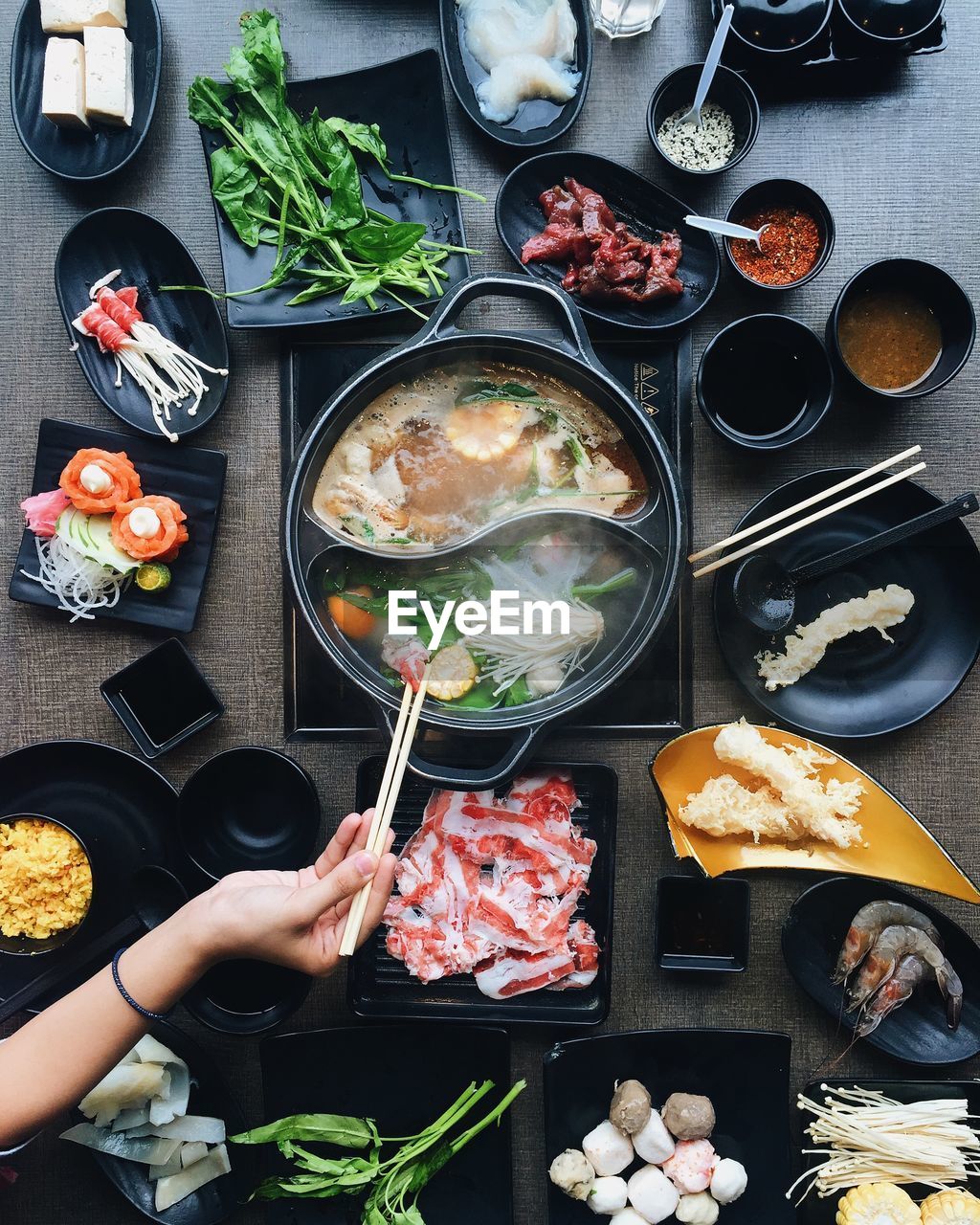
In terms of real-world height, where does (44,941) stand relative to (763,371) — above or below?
below

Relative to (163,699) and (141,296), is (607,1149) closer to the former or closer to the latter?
(163,699)

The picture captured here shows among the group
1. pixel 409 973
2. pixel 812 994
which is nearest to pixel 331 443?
pixel 409 973

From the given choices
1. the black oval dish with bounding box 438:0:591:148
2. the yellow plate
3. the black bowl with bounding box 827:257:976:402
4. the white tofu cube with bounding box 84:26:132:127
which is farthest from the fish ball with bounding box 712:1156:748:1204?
the white tofu cube with bounding box 84:26:132:127

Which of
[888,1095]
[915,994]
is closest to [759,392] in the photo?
[915,994]

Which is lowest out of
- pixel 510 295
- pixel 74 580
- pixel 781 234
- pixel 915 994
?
pixel 915 994

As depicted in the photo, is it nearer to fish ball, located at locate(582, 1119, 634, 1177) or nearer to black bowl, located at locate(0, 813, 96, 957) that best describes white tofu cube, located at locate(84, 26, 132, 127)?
black bowl, located at locate(0, 813, 96, 957)

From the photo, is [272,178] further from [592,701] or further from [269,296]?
[592,701]

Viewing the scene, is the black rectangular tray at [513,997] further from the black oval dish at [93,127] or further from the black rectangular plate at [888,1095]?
the black oval dish at [93,127]
